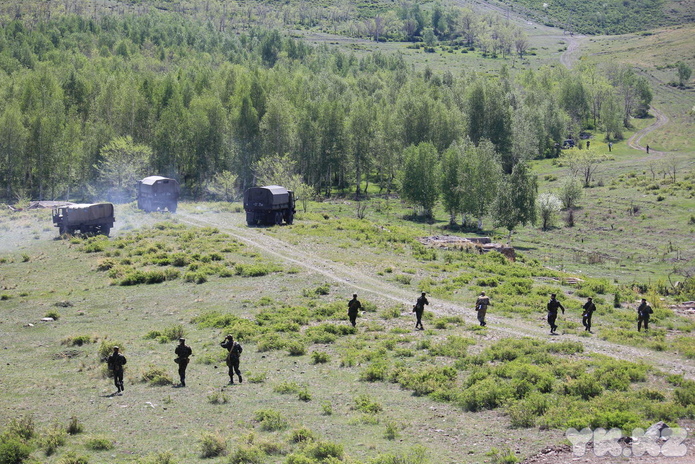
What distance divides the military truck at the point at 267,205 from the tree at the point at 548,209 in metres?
34.6

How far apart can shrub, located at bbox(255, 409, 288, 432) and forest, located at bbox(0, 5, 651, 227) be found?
6029 cm

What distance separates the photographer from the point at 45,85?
4333 inches

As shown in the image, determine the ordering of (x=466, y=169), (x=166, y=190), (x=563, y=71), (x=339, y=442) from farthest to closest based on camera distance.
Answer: (x=563, y=71) → (x=466, y=169) → (x=166, y=190) → (x=339, y=442)

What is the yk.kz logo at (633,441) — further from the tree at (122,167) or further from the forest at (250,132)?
the tree at (122,167)

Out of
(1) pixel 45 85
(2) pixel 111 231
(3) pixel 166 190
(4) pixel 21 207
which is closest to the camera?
(2) pixel 111 231

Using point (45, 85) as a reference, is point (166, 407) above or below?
below

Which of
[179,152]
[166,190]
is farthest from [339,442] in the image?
[179,152]

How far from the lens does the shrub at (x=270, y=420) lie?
20.8 metres

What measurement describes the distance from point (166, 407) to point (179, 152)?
83.2 m

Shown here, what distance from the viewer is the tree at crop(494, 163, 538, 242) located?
7675 centimetres

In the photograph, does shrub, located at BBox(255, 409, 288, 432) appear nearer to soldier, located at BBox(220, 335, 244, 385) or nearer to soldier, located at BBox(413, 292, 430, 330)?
soldier, located at BBox(220, 335, 244, 385)

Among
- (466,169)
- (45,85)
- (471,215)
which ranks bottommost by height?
(471,215)

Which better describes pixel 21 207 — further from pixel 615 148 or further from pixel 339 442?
pixel 615 148

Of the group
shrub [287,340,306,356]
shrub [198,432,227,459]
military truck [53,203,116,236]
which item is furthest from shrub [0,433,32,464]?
military truck [53,203,116,236]
